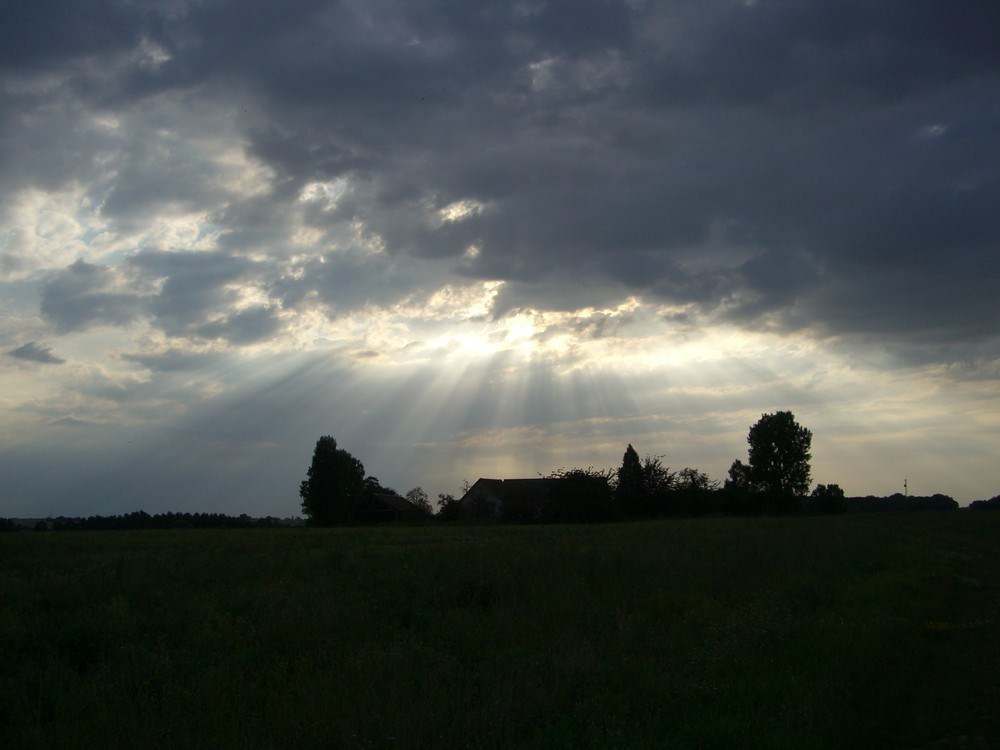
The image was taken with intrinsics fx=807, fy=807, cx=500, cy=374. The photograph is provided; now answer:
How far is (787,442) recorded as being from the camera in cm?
9438

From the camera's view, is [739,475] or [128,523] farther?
[739,475]

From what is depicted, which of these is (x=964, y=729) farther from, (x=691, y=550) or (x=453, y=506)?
(x=453, y=506)

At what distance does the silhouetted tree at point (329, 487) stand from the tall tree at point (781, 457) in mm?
46671

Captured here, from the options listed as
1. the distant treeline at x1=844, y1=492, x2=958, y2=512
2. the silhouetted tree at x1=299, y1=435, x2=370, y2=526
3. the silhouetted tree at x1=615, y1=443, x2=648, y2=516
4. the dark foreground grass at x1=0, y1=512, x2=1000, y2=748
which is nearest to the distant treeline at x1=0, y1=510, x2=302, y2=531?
the silhouetted tree at x1=299, y1=435, x2=370, y2=526

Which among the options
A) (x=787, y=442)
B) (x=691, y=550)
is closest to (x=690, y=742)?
(x=691, y=550)

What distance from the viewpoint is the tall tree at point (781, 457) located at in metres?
93.4

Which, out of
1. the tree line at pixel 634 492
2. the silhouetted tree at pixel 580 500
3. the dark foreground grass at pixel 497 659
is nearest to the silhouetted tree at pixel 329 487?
the tree line at pixel 634 492

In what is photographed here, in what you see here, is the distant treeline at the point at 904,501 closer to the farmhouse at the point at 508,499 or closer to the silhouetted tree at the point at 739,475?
the silhouetted tree at the point at 739,475

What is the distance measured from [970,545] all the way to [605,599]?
2589 centimetres

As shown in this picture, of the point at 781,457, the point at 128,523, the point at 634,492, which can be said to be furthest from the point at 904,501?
the point at 128,523

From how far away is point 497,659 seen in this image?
29.9 ft

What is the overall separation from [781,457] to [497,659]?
91768 millimetres

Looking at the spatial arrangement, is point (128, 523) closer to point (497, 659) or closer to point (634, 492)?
point (634, 492)

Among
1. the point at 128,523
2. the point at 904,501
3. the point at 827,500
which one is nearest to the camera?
the point at 128,523
